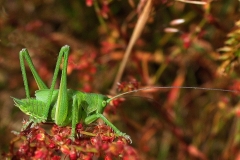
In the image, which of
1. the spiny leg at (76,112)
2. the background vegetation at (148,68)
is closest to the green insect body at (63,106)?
the spiny leg at (76,112)

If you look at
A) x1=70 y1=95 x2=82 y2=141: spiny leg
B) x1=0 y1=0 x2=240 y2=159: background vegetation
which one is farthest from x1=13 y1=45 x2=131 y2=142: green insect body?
x1=0 y1=0 x2=240 y2=159: background vegetation

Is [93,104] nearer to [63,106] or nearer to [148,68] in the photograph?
[63,106]

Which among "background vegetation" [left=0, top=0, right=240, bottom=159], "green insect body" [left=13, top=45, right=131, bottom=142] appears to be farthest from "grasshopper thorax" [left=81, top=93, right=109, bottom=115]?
"background vegetation" [left=0, top=0, right=240, bottom=159]

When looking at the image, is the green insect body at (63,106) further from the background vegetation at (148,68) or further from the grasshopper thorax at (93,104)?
the background vegetation at (148,68)

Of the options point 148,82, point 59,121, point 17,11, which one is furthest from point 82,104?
point 17,11

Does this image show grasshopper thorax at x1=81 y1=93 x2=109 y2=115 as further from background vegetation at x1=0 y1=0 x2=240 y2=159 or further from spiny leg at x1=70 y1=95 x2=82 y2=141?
background vegetation at x1=0 y1=0 x2=240 y2=159

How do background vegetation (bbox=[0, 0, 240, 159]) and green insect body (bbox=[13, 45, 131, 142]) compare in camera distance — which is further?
background vegetation (bbox=[0, 0, 240, 159])

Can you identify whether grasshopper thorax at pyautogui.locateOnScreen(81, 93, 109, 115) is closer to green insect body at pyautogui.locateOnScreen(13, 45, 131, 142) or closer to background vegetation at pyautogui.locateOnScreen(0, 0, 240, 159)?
green insect body at pyautogui.locateOnScreen(13, 45, 131, 142)

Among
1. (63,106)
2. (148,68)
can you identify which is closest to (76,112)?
(63,106)
